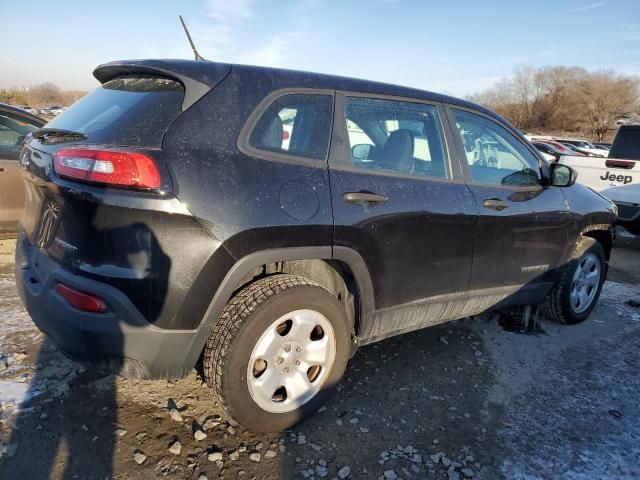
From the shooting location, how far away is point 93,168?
1.98 metres

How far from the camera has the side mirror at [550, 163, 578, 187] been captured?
3.59 m

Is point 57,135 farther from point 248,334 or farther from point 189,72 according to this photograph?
point 248,334

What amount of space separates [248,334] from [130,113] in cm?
116

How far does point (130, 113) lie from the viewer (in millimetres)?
2182

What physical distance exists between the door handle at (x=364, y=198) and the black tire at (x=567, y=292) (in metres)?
2.19

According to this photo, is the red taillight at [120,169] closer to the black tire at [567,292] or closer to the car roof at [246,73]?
the car roof at [246,73]

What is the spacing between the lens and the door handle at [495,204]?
308 centimetres

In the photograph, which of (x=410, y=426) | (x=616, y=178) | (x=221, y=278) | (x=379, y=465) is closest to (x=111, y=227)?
(x=221, y=278)

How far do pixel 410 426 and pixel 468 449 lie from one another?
1.04 ft

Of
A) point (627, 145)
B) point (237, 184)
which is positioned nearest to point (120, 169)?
point (237, 184)

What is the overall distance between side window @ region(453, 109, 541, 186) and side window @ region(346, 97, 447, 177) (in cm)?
26

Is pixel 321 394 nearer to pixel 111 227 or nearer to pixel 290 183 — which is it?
pixel 290 183

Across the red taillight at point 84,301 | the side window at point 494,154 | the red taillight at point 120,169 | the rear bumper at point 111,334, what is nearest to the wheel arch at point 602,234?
the side window at point 494,154

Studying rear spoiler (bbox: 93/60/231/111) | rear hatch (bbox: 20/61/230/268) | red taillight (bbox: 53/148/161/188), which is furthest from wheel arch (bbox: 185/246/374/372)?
rear spoiler (bbox: 93/60/231/111)
